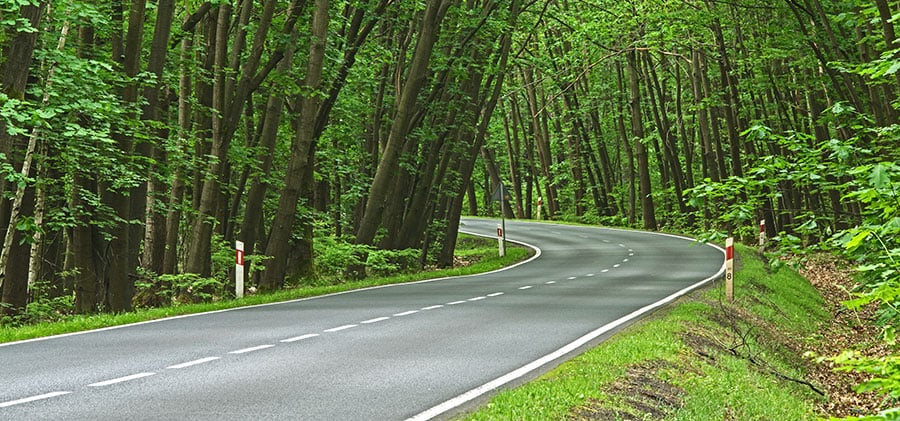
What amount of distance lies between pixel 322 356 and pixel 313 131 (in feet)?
37.8

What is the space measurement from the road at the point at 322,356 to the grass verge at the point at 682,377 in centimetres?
51

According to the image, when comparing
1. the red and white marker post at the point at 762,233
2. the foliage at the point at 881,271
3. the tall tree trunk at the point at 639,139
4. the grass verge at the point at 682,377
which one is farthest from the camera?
the tall tree trunk at the point at 639,139

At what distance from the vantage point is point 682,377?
9.75 metres

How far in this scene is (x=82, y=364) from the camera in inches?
374

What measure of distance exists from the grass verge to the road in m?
0.51

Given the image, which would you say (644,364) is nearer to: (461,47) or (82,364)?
(82,364)

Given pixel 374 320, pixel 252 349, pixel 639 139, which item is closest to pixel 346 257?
pixel 374 320

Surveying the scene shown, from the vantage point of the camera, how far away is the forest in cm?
1203

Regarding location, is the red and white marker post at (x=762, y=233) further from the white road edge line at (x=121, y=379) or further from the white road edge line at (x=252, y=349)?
the white road edge line at (x=121, y=379)

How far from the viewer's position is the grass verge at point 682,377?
25.2ft

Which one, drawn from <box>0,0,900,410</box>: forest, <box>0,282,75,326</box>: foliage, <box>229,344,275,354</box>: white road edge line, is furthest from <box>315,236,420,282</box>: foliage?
<box>229,344,275,354</box>: white road edge line

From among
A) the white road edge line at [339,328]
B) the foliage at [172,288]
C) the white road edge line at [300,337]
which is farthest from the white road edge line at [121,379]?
the foliage at [172,288]

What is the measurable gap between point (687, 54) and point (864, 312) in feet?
63.3

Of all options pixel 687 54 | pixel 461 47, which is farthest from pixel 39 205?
pixel 687 54
